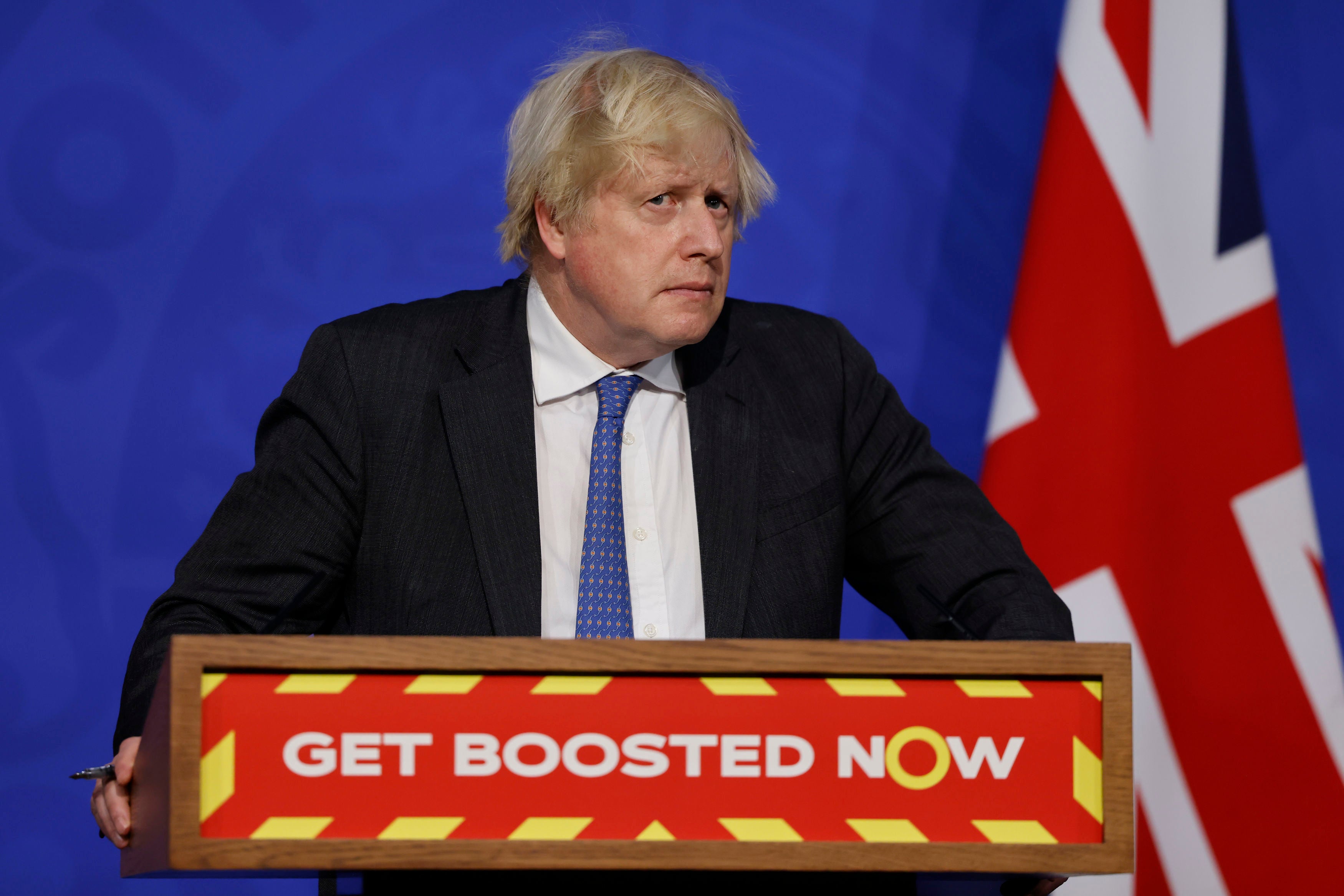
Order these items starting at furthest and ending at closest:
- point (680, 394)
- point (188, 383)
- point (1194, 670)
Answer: point (188, 383) → point (1194, 670) → point (680, 394)

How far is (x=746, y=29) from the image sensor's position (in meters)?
2.49

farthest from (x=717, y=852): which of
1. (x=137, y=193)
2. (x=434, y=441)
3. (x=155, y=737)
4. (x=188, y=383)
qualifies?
(x=137, y=193)

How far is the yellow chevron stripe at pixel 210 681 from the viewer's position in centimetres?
90

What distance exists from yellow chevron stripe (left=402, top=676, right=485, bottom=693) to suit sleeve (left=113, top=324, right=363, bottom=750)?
1.58 ft

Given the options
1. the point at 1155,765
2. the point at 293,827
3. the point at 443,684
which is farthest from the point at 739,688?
the point at 1155,765

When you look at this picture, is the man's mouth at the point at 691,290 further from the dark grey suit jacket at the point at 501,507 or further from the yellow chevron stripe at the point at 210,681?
the yellow chevron stripe at the point at 210,681

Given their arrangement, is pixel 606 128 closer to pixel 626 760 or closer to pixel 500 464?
pixel 500 464

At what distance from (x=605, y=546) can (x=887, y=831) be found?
0.61m

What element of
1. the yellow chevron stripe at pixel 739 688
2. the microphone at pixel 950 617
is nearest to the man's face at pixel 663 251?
the microphone at pixel 950 617

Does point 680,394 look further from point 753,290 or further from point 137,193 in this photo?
point 137,193

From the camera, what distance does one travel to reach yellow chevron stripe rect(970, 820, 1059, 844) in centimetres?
93

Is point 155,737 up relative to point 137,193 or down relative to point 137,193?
down

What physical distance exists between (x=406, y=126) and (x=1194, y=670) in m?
1.58

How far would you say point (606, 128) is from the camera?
5.34 ft
